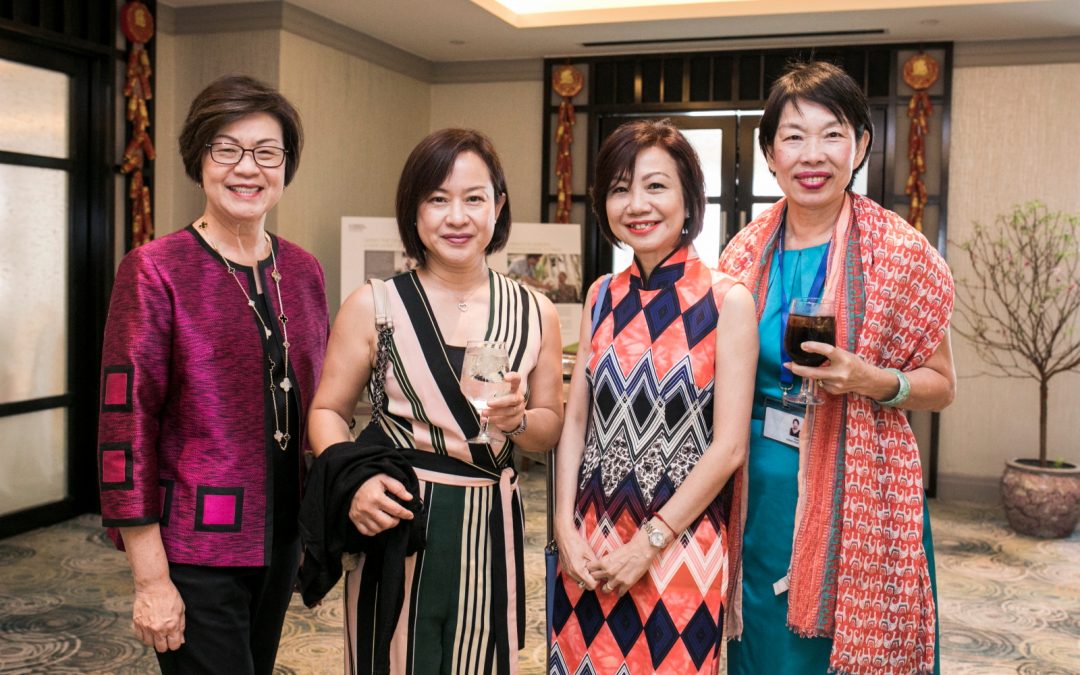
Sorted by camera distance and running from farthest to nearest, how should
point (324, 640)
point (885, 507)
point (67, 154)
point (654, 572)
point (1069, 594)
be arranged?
1. point (67, 154)
2. point (1069, 594)
3. point (324, 640)
4. point (885, 507)
5. point (654, 572)

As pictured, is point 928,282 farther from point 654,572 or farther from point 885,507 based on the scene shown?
point 654,572

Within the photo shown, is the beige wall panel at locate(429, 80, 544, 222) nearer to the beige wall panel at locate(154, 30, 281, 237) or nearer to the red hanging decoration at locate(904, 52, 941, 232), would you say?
the beige wall panel at locate(154, 30, 281, 237)

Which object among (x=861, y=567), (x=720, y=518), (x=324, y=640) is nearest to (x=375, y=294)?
(x=720, y=518)

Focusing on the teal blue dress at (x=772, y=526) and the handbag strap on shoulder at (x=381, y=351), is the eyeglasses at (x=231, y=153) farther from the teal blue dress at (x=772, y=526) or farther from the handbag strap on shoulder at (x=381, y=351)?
the teal blue dress at (x=772, y=526)

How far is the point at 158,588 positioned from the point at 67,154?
4.35 m

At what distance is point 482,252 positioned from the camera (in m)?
1.99

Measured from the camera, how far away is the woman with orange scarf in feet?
6.45

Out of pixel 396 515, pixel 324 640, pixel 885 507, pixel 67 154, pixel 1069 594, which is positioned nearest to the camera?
pixel 396 515

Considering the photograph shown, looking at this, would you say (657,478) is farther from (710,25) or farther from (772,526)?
(710,25)

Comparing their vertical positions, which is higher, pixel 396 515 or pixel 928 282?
pixel 928 282

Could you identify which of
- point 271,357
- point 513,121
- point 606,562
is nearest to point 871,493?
point 606,562

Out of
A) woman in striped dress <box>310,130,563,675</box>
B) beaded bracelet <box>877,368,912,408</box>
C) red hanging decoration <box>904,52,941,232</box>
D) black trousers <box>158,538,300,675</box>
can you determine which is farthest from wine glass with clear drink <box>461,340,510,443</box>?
red hanging decoration <box>904,52,941,232</box>

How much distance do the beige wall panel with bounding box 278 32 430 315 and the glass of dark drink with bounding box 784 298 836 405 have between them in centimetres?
460

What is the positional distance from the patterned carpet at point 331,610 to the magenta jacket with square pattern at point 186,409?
6.69ft
